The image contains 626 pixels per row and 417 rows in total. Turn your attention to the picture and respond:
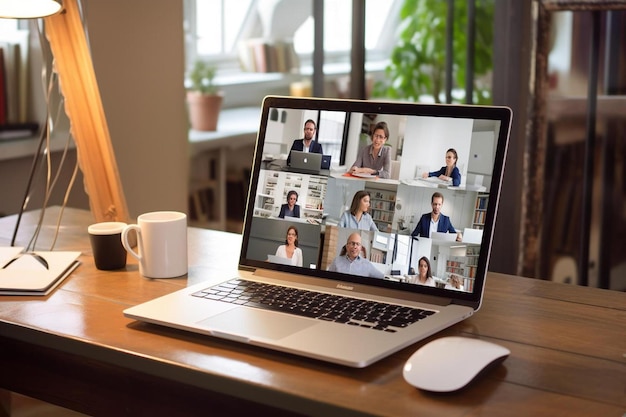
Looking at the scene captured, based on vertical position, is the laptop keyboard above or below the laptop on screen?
below

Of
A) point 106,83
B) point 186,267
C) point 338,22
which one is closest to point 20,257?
point 186,267

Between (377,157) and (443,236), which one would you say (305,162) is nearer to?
(377,157)

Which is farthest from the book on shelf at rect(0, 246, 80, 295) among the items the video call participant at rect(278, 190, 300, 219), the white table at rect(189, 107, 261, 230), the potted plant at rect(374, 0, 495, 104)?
the potted plant at rect(374, 0, 495, 104)

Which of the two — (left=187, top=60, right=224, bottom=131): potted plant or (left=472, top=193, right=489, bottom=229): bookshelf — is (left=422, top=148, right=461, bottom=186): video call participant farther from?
(left=187, top=60, right=224, bottom=131): potted plant

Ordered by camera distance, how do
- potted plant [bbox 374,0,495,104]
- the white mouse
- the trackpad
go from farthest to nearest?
potted plant [bbox 374,0,495,104] < the trackpad < the white mouse

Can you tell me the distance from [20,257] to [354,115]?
609 millimetres

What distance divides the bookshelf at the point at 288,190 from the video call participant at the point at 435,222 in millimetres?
151

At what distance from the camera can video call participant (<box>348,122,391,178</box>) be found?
111 centimetres

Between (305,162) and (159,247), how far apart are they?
0.27 meters

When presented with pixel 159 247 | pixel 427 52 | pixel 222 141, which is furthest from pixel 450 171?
pixel 427 52

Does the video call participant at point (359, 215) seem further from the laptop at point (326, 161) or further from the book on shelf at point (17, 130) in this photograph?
the book on shelf at point (17, 130)

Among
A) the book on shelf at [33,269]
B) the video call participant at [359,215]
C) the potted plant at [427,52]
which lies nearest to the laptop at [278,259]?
the video call participant at [359,215]

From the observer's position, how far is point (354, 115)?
115cm

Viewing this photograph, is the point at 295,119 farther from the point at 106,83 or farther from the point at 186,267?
the point at 106,83
